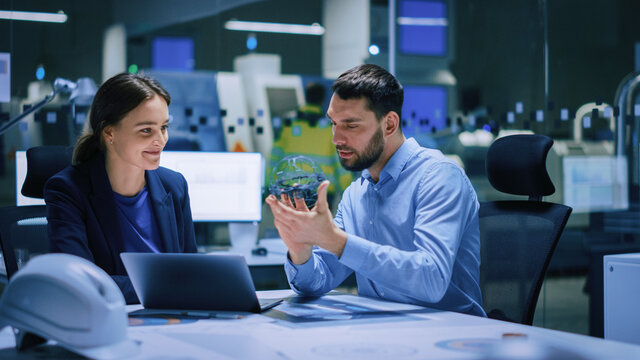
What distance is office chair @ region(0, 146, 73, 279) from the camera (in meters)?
2.51

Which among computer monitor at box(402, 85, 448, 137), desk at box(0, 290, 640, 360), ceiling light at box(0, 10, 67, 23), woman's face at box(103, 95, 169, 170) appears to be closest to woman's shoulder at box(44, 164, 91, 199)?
woman's face at box(103, 95, 169, 170)

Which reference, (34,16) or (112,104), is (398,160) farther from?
(34,16)

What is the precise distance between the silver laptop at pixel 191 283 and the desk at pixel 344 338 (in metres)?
0.07

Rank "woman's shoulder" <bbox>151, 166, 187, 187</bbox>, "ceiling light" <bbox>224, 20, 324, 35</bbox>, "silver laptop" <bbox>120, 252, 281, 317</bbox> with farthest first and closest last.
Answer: "ceiling light" <bbox>224, 20, 324, 35</bbox> → "woman's shoulder" <bbox>151, 166, 187, 187</bbox> → "silver laptop" <bbox>120, 252, 281, 317</bbox>

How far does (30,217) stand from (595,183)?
3.45 meters

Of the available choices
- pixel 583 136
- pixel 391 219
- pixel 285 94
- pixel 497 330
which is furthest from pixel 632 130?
pixel 497 330

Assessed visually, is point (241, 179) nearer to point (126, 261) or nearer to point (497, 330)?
point (126, 261)

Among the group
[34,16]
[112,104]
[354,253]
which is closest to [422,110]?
[34,16]

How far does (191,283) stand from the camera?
1574mm

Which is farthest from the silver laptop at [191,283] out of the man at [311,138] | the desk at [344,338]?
the man at [311,138]

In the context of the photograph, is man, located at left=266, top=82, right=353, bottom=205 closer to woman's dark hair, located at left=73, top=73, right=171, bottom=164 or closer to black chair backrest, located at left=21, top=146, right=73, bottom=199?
black chair backrest, located at left=21, top=146, right=73, bottom=199

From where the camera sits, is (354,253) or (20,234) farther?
(20,234)

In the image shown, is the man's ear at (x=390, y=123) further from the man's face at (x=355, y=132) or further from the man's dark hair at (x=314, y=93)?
the man's dark hair at (x=314, y=93)

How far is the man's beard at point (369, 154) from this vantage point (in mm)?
1995
